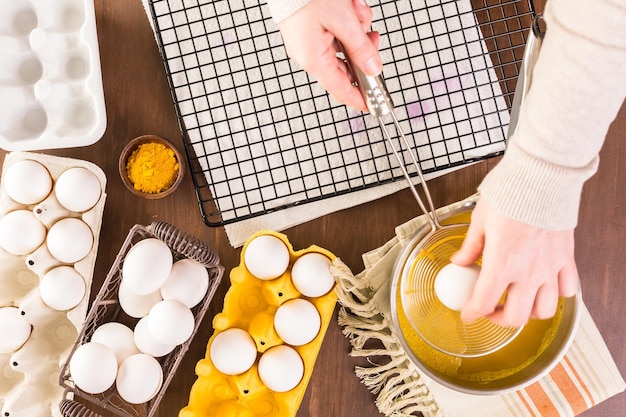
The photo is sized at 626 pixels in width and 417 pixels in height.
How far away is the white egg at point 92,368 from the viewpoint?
0.67 m

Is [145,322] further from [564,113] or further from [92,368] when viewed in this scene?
[564,113]

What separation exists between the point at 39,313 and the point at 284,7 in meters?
0.50

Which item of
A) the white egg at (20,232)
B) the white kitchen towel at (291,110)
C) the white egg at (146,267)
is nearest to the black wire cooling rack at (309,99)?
the white kitchen towel at (291,110)

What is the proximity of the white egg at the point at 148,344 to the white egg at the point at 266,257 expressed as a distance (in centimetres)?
14

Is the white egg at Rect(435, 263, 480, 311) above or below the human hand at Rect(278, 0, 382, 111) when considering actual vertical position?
below

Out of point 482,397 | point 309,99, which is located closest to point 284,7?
point 309,99

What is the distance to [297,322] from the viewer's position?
27.7 inches

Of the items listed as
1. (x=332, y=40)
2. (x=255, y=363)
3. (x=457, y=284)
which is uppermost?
(x=332, y=40)

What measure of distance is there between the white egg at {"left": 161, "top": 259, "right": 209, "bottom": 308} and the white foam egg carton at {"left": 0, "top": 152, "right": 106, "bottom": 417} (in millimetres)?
125

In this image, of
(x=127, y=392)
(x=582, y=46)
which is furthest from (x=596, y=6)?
(x=127, y=392)

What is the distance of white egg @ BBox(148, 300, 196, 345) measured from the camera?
679mm

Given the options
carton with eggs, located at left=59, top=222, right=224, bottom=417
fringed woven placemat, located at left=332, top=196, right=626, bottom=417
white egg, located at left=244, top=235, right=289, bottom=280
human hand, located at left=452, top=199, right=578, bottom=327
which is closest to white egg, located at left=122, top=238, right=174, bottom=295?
carton with eggs, located at left=59, top=222, right=224, bottom=417

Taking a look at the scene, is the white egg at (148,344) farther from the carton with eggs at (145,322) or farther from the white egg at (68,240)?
the white egg at (68,240)

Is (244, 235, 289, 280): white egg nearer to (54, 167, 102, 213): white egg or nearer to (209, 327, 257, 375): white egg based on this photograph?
(209, 327, 257, 375): white egg
